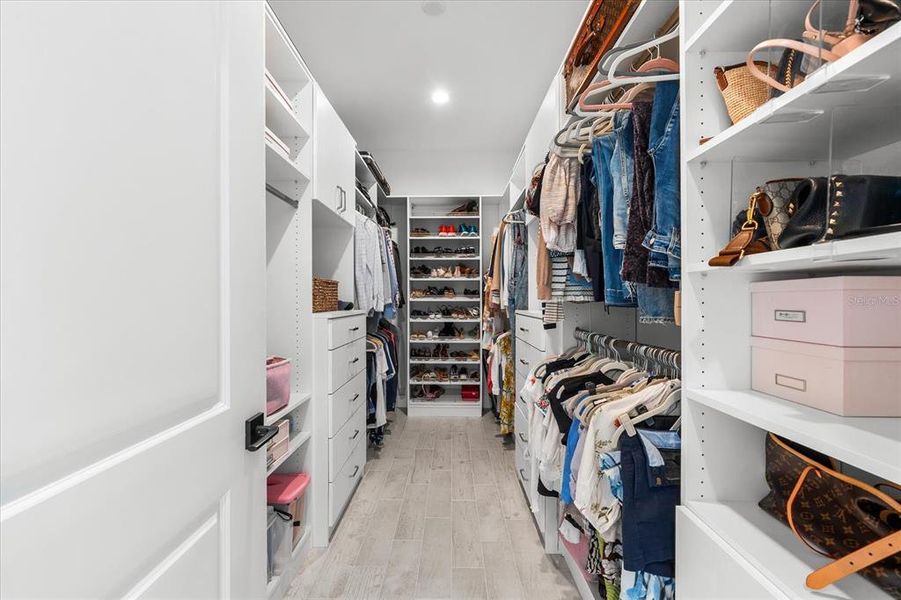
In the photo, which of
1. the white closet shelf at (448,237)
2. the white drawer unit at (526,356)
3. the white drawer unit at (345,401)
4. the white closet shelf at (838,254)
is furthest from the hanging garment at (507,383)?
the white closet shelf at (838,254)

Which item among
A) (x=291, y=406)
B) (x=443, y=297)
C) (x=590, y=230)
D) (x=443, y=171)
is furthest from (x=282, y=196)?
(x=443, y=171)

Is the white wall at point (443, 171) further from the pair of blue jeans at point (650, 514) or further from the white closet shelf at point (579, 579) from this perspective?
the pair of blue jeans at point (650, 514)

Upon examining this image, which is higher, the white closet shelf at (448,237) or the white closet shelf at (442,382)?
the white closet shelf at (448,237)

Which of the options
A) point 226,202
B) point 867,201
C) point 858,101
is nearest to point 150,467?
point 226,202

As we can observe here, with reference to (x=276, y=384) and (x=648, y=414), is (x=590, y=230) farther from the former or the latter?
(x=276, y=384)

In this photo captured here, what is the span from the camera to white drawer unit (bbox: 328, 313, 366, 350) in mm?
2017

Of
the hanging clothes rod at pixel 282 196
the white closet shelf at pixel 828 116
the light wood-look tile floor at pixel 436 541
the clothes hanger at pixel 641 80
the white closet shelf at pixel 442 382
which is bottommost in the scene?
the light wood-look tile floor at pixel 436 541

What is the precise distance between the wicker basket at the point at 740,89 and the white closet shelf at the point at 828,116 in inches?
3.4

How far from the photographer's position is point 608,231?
1.36 m

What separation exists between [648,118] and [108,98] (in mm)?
1238

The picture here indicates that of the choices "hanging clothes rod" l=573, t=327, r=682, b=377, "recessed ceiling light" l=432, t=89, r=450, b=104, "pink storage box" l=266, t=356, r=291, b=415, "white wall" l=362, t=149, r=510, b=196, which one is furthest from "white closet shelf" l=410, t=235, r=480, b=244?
"pink storage box" l=266, t=356, r=291, b=415

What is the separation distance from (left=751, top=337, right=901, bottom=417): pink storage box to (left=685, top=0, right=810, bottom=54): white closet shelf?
65 cm

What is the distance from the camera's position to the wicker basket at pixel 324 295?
2008 millimetres

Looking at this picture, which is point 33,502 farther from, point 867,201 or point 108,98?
point 867,201
